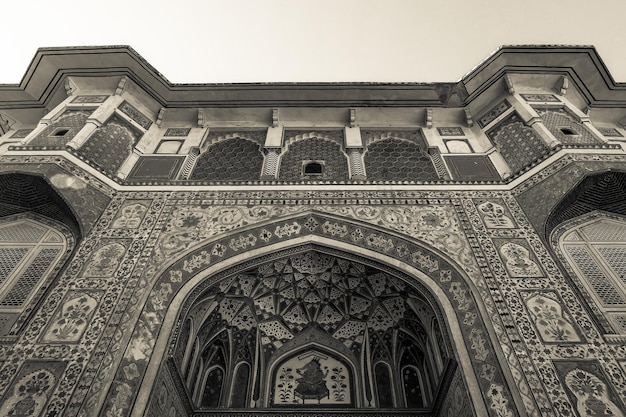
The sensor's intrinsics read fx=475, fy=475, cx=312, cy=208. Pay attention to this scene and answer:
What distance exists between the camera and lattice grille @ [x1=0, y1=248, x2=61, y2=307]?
4.80 metres

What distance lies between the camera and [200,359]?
5.41 meters

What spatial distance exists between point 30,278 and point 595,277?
6.01 m

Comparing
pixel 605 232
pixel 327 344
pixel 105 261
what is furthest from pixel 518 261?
pixel 105 261

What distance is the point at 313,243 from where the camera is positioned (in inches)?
214

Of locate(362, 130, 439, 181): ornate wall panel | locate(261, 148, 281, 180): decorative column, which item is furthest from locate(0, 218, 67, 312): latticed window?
locate(362, 130, 439, 181): ornate wall panel

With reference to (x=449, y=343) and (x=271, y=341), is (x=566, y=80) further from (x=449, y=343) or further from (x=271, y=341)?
(x=271, y=341)

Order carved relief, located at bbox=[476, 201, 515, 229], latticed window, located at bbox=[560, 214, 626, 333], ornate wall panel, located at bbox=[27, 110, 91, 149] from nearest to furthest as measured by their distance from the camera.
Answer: latticed window, located at bbox=[560, 214, 626, 333]
carved relief, located at bbox=[476, 201, 515, 229]
ornate wall panel, located at bbox=[27, 110, 91, 149]

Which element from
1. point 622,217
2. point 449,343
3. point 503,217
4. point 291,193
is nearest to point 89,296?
point 291,193

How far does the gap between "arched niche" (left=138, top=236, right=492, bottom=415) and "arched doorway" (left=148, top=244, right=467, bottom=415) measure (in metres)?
0.01

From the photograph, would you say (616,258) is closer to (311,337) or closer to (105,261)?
(311,337)

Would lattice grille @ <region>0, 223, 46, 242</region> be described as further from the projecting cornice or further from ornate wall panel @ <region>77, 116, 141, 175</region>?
the projecting cornice

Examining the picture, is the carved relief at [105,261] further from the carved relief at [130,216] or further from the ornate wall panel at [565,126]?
the ornate wall panel at [565,126]

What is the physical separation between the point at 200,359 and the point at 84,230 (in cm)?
195

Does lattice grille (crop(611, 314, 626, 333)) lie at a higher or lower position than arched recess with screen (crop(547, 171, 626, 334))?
lower
